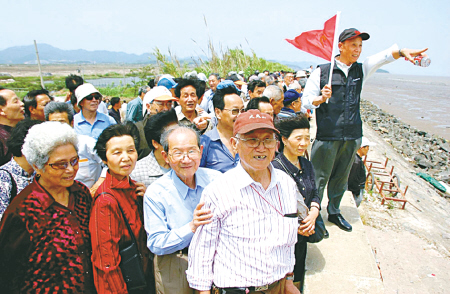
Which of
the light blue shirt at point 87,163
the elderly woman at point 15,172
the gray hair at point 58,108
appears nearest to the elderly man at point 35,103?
the gray hair at point 58,108

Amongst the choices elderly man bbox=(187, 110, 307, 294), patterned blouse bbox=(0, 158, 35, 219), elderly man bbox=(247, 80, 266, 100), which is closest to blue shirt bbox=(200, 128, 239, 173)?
elderly man bbox=(187, 110, 307, 294)

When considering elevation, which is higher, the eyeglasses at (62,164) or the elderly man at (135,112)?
the eyeglasses at (62,164)

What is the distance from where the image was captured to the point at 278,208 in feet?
5.64

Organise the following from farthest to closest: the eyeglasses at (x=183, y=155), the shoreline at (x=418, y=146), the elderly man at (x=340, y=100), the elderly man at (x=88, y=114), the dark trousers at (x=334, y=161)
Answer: the shoreline at (x=418, y=146)
the elderly man at (x=88, y=114)
the dark trousers at (x=334, y=161)
the elderly man at (x=340, y=100)
the eyeglasses at (x=183, y=155)

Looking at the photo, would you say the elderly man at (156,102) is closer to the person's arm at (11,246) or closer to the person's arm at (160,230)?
the person's arm at (160,230)

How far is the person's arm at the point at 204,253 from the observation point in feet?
5.40

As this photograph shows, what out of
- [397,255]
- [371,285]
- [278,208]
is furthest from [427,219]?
[278,208]

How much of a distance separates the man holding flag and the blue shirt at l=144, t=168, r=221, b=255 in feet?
6.23

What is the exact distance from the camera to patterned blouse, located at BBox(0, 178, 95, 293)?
1607 millimetres

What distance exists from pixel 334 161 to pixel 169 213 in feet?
7.53

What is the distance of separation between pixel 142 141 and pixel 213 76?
552 centimetres

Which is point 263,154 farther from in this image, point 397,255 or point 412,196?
point 412,196

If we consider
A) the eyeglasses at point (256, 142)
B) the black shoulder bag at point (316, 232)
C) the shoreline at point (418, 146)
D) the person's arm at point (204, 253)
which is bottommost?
the shoreline at point (418, 146)

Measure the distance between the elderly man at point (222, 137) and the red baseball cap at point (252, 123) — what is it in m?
0.95
